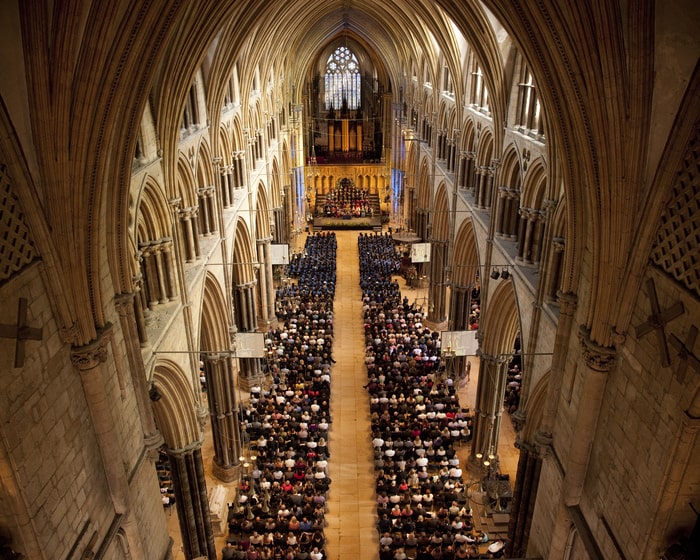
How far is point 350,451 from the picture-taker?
62.1 feet

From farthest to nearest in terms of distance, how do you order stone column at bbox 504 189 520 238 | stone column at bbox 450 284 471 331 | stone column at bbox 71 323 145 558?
stone column at bbox 450 284 471 331
stone column at bbox 504 189 520 238
stone column at bbox 71 323 145 558

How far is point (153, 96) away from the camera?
1229 centimetres

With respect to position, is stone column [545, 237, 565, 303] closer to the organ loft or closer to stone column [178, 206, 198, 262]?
the organ loft

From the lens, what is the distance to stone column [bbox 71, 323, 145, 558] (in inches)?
330

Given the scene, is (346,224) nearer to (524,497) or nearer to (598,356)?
(524,497)

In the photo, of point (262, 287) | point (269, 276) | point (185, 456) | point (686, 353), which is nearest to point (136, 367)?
point (185, 456)

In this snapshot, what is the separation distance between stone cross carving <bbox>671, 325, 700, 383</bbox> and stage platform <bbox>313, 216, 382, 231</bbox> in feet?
118

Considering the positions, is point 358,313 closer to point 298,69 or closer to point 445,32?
point 445,32

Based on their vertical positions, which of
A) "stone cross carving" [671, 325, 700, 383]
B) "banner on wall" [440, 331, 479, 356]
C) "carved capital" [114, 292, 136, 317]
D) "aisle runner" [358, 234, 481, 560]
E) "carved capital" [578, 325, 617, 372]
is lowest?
"aisle runner" [358, 234, 481, 560]

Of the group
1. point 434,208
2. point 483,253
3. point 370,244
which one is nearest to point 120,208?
point 483,253

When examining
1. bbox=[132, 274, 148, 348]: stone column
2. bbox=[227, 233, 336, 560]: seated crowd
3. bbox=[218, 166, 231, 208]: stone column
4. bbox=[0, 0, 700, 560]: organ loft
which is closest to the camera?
bbox=[0, 0, 700, 560]: organ loft

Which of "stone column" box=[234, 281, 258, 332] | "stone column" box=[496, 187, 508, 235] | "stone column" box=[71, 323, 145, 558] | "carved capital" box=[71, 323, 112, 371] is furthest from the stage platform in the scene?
"carved capital" box=[71, 323, 112, 371]

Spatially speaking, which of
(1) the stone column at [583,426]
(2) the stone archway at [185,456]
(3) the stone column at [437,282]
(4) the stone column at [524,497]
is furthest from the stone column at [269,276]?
(1) the stone column at [583,426]

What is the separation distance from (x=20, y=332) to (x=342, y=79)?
4598 centimetres
